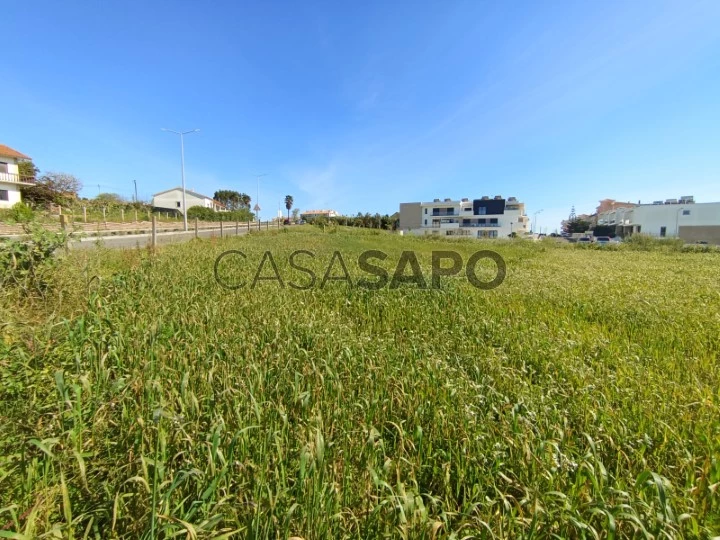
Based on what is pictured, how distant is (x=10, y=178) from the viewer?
3741 cm

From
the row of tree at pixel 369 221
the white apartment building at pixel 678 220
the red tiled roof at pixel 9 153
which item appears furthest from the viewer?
the row of tree at pixel 369 221

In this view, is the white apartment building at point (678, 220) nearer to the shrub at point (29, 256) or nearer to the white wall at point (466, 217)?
the white wall at point (466, 217)

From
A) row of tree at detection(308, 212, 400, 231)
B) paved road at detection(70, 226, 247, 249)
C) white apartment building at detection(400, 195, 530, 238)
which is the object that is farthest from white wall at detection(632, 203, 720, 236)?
paved road at detection(70, 226, 247, 249)

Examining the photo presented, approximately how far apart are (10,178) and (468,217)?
76.5 m

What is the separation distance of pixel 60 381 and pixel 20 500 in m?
0.59

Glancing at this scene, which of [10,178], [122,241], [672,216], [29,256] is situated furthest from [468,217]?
[10,178]

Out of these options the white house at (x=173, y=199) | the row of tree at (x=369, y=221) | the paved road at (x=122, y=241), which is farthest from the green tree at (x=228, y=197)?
the paved road at (x=122, y=241)

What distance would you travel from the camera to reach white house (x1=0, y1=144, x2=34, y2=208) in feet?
120

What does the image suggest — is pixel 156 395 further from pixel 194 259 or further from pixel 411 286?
pixel 194 259

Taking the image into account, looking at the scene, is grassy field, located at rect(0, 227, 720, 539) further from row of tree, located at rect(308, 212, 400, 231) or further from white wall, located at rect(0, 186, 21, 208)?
row of tree, located at rect(308, 212, 400, 231)

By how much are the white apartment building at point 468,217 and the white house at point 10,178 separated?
195ft

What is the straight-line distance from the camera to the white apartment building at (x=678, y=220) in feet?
152

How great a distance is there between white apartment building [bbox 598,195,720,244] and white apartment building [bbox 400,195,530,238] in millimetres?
20035

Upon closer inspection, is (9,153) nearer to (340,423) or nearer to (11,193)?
(11,193)
